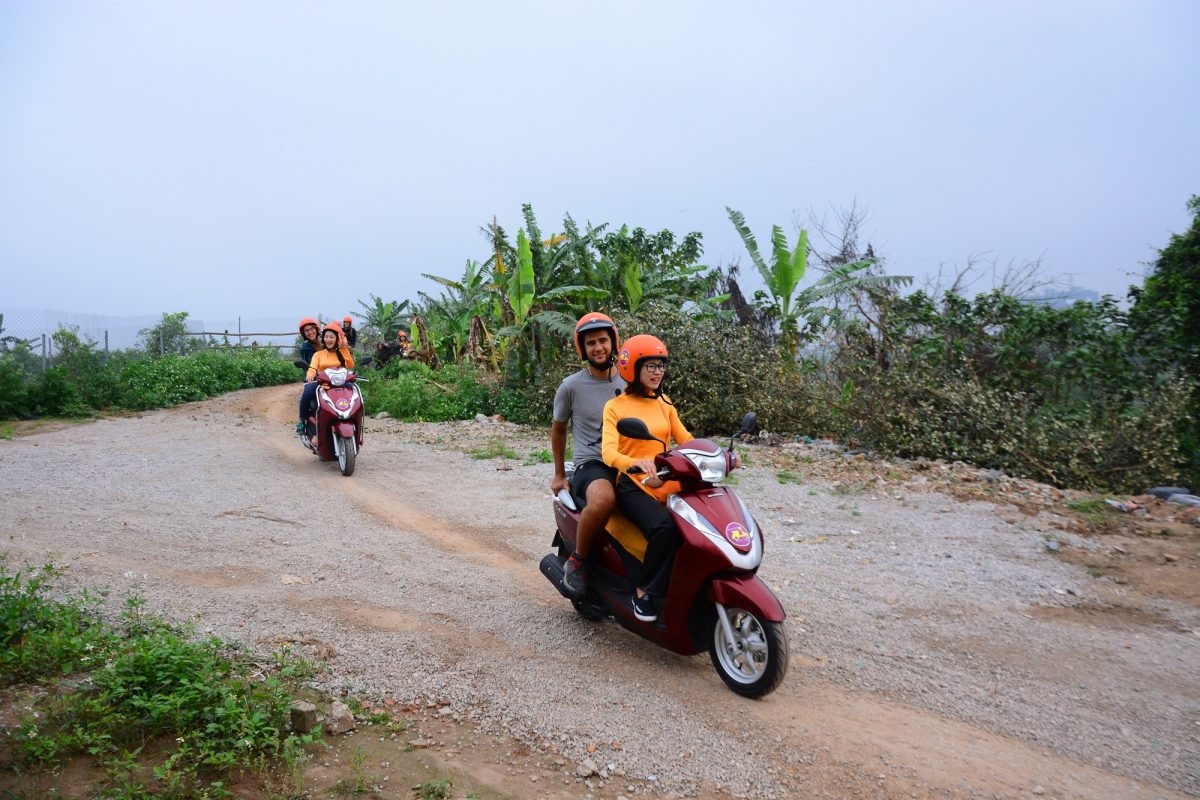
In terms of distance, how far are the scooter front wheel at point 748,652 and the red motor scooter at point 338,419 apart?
648 centimetres

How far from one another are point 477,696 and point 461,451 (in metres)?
7.63

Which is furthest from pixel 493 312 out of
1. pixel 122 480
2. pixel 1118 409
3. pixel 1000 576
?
pixel 1000 576

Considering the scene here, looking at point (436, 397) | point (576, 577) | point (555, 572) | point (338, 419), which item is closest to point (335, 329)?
point (338, 419)

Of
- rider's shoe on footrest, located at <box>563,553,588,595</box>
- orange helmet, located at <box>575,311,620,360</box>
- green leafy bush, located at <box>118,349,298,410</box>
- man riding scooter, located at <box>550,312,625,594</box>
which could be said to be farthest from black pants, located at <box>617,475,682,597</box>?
green leafy bush, located at <box>118,349,298,410</box>

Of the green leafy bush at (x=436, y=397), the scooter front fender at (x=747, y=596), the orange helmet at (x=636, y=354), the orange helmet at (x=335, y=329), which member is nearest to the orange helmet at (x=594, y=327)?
the orange helmet at (x=636, y=354)

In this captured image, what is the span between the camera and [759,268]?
13.6 meters

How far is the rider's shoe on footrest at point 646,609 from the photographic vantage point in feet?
13.2

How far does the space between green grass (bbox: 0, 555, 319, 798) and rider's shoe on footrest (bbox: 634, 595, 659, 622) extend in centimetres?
162

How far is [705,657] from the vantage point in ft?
14.1

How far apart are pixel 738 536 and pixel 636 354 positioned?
1062 millimetres

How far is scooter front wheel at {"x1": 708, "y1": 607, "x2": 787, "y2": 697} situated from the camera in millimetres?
3568

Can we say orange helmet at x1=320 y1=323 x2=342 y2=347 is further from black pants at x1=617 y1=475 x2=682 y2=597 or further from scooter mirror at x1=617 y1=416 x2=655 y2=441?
scooter mirror at x1=617 y1=416 x2=655 y2=441

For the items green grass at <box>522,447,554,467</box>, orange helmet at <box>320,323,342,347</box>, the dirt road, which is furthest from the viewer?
green grass at <box>522,447,554,467</box>

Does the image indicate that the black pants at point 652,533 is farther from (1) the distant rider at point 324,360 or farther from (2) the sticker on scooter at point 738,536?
(1) the distant rider at point 324,360
